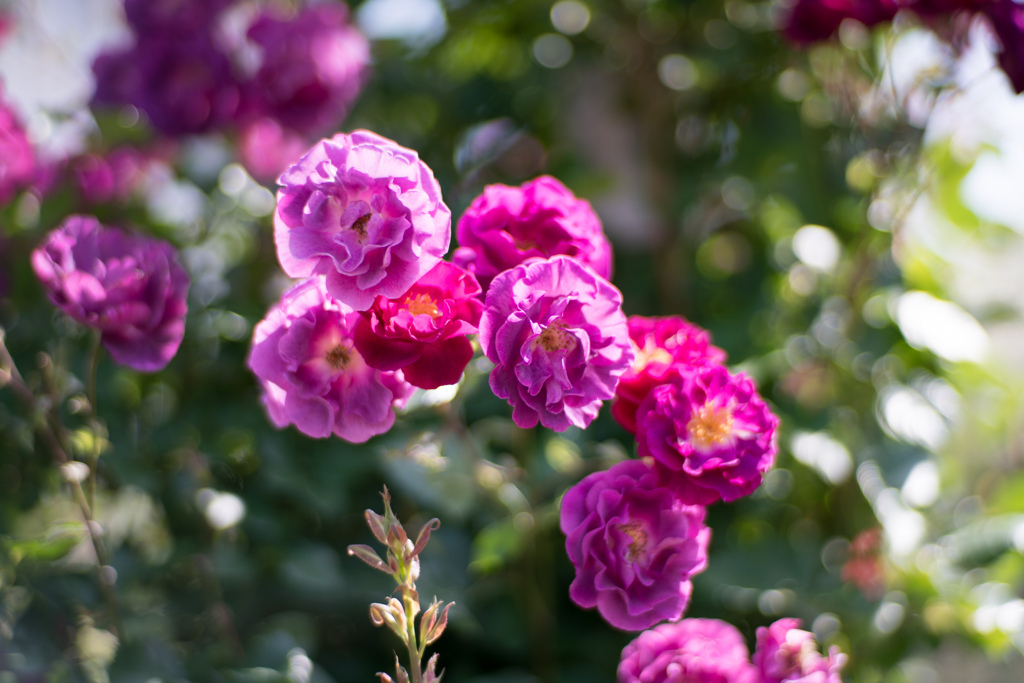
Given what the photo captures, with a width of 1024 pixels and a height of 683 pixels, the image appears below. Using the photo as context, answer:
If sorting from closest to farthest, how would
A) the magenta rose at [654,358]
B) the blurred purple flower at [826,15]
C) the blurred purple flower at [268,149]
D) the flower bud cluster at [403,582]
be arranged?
the flower bud cluster at [403,582], the magenta rose at [654,358], the blurred purple flower at [826,15], the blurred purple flower at [268,149]

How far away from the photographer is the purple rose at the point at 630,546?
427 millimetres

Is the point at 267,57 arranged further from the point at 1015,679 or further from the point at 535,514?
the point at 1015,679

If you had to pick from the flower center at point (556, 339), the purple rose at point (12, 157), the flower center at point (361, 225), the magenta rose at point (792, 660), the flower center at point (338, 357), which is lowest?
the magenta rose at point (792, 660)

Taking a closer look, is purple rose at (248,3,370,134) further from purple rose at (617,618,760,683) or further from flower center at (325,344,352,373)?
purple rose at (617,618,760,683)

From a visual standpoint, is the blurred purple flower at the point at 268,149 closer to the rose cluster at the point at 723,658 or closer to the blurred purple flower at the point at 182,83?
the blurred purple flower at the point at 182,83

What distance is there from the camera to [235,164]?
112 centimetres

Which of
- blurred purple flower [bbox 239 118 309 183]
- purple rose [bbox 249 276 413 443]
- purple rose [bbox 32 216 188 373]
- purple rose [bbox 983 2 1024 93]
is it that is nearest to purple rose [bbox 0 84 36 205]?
blurred purple flower [bbox 239 118 309 183]

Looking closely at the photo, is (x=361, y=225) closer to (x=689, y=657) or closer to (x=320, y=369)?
(x=320, y=369)

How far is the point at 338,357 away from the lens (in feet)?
1.48

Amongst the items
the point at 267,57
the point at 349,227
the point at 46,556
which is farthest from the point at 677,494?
the point at 267,57

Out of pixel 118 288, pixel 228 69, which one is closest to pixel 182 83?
pixel 228 69

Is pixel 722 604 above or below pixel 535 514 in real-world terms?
below

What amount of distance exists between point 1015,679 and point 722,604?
2.92ft

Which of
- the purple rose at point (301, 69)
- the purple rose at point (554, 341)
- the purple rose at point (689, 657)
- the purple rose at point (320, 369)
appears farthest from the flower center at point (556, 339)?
the purple rose at point (301, 69)
